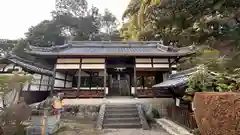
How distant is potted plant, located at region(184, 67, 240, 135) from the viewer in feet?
11.3

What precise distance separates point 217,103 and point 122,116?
6.00m

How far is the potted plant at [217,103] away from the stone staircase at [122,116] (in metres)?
4.02

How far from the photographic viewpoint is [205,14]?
5148 mm

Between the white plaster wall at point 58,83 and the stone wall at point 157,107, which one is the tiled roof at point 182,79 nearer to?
the stone wall at point 157,107

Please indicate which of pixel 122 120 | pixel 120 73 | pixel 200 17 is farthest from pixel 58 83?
pixel 200 17

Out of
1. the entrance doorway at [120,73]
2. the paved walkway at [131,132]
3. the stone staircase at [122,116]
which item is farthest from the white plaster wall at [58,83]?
the paved walkway at [131,132]

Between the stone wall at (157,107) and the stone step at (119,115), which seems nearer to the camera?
the stone step at (119,115)

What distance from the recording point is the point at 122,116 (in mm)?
9281

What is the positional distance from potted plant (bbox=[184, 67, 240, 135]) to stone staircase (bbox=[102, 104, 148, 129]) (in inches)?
158

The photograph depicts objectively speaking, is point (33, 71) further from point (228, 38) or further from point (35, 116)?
point (228, 38)

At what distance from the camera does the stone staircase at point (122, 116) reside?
8398 mm

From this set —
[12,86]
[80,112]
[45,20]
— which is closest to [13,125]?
[12,86]

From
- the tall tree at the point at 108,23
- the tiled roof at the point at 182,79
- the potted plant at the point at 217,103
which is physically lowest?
the potted plant at the point at 217,103

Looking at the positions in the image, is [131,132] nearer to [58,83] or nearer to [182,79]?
[182,79]
